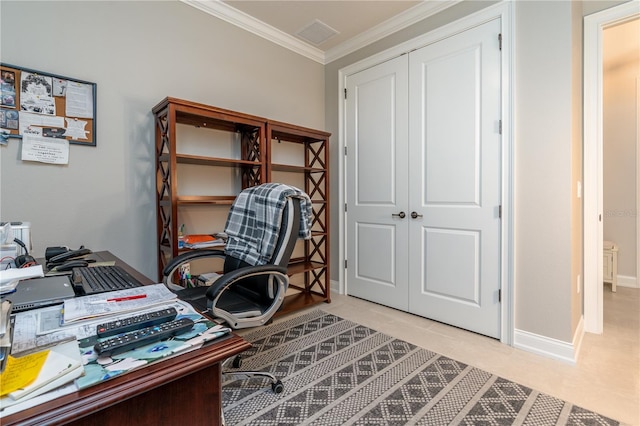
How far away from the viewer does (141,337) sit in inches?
25.0

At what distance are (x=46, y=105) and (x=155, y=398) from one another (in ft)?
6.85

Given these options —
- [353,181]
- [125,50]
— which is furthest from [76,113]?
[353,181]

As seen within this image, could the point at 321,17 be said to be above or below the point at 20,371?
above

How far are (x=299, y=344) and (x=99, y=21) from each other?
2571 mm

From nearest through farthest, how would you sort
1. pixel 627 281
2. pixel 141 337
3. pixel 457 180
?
pixel 141 337
pixel 457 180
pixel 627 281

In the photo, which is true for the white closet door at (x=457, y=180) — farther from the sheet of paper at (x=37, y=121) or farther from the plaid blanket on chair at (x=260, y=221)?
the sheet of paper at (x=37, y=121)

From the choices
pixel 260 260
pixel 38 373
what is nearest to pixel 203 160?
pixel 260 260

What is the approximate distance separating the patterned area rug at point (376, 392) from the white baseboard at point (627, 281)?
9.69ft

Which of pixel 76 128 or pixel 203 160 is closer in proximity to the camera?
pixel 76 128

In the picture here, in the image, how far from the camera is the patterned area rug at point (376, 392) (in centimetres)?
145

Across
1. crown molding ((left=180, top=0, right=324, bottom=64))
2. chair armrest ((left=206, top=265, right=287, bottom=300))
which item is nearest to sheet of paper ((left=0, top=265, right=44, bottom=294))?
chair armrest ((left=206, top=265, right=287, bottom=300))

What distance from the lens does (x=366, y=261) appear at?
10.3 ft

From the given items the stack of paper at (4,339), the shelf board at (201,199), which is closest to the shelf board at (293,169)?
the shelf board at (201,199)

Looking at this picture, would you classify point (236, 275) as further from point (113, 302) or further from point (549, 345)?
point (549, 345)
